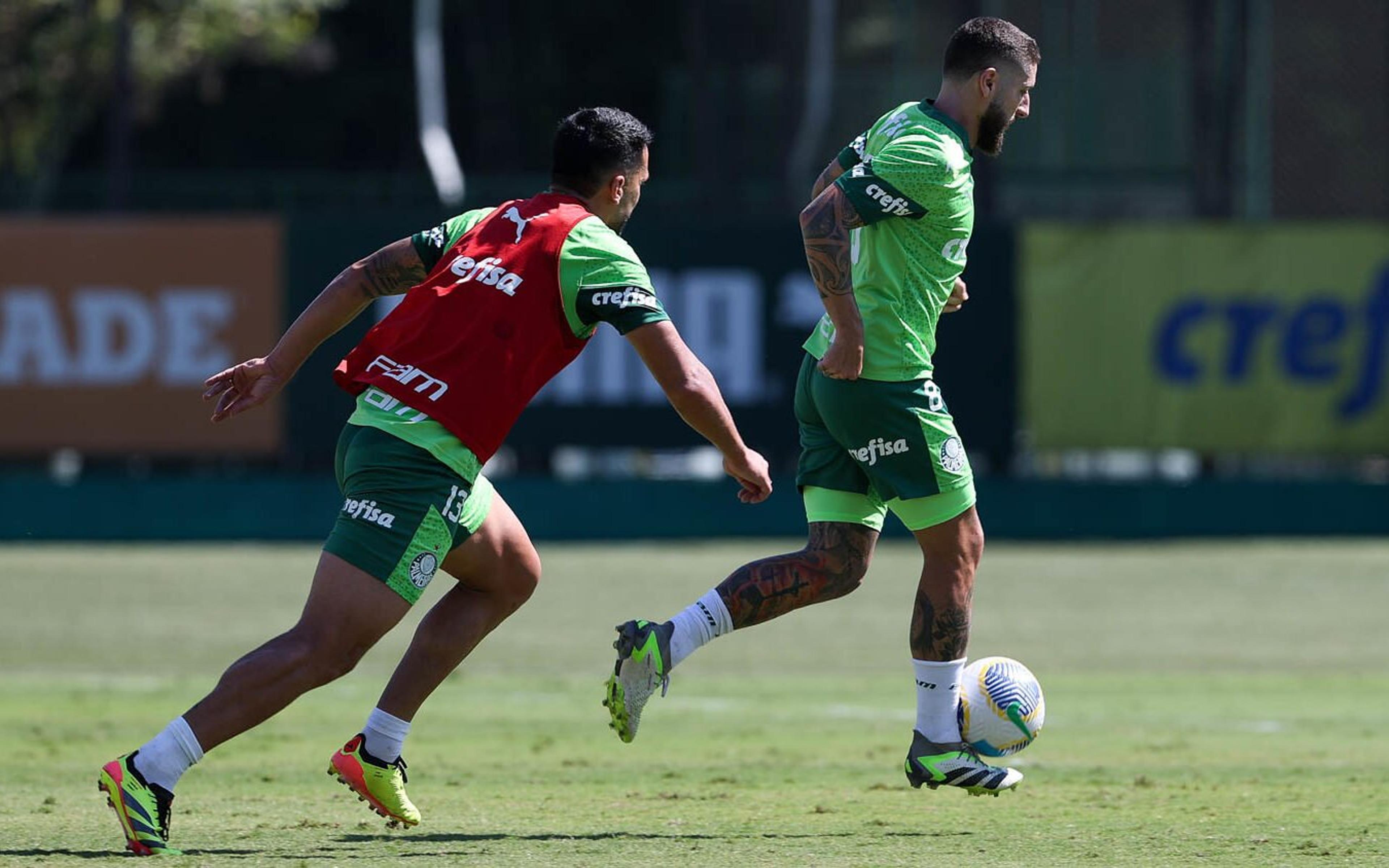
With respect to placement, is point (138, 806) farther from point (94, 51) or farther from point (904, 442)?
point (94, 51)

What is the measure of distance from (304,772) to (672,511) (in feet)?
40.2

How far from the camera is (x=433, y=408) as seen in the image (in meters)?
6.18

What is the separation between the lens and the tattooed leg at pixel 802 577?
23.6 feet

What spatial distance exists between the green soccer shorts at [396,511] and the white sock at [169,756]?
25.7 inches

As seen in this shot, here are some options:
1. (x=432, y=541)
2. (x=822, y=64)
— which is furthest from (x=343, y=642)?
(x=822, y=64)

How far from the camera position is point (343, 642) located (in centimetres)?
607

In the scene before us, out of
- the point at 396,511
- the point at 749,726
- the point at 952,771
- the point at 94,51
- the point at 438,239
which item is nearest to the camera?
the point at 396,511

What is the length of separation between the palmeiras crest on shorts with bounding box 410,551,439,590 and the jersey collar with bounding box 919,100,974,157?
86.1 inches

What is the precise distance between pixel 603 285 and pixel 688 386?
1.24ft

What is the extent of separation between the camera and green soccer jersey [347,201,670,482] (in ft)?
20.2

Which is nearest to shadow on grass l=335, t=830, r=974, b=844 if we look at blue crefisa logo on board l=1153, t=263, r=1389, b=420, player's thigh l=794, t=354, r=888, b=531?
player's thigh l=794, t=354, r=888, b=531

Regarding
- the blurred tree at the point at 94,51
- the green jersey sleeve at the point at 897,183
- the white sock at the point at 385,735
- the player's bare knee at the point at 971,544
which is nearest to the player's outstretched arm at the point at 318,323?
the white sock at the point at 385,735

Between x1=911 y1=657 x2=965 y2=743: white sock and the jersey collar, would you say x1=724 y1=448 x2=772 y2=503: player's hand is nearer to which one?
x1=911 y1=657 x2=965 y2=743: white sock

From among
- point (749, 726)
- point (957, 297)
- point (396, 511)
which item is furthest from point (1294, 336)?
point (396, 511)
